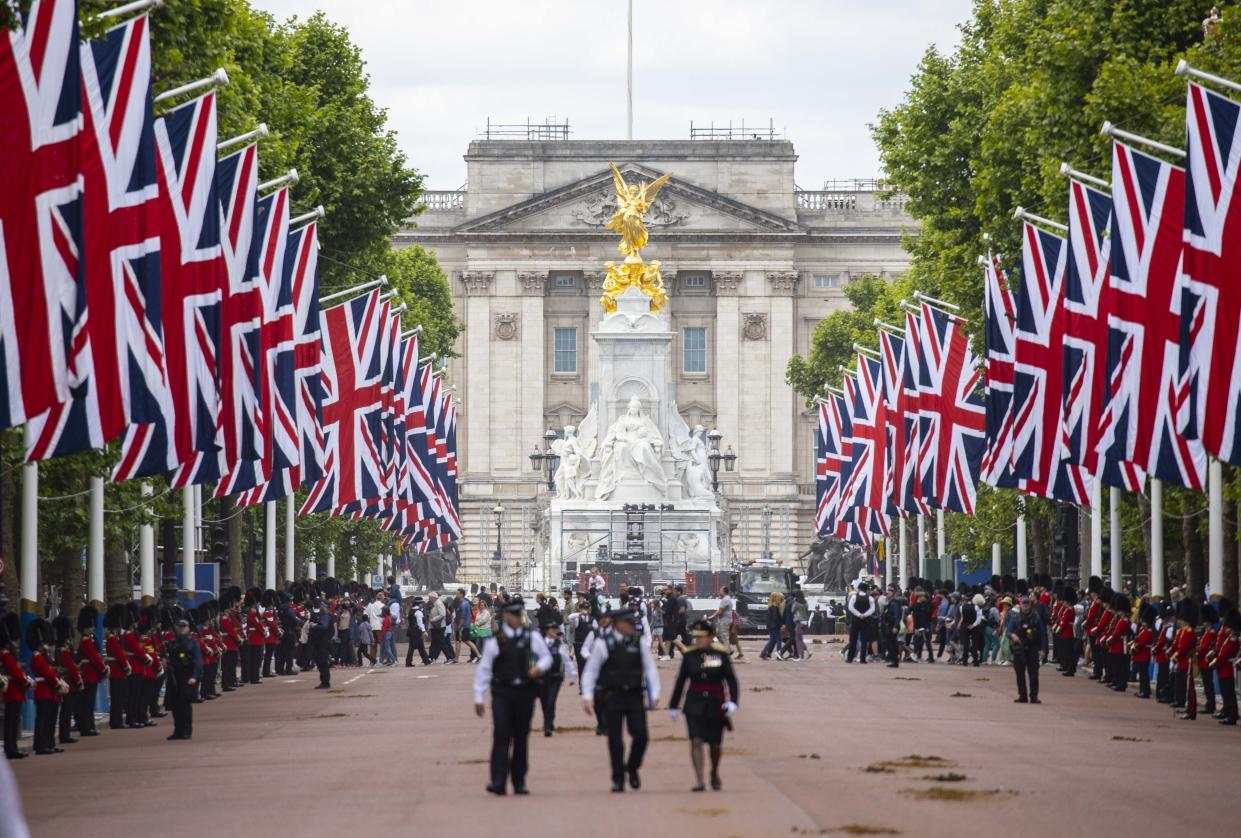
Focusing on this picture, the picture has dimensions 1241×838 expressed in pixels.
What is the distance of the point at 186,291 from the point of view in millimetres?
29266

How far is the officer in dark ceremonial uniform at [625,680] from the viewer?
2095 cm

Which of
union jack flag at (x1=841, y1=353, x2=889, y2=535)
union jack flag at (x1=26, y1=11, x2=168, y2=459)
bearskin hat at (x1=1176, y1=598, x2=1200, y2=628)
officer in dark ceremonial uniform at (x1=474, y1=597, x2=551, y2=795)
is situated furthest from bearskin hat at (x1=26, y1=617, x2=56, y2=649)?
union jack flag at (x1=841, y1=353, x2=889, y2=535)

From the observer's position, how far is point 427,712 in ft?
110

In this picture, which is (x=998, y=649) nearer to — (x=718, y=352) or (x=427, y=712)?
(x=427, y=712)

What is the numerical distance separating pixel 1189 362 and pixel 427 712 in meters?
11.9

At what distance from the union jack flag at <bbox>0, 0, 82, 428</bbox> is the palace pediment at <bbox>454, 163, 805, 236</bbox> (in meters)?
110

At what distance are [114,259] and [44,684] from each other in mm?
5295

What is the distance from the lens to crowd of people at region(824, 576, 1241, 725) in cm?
3288

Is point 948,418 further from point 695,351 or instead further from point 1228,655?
point 695,351

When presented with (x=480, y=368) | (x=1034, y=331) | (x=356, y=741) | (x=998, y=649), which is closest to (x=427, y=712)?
(x=356, y=741)

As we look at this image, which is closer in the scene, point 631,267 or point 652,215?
point 631,267

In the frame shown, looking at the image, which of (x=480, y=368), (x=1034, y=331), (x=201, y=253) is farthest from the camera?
(x=480, y=368)

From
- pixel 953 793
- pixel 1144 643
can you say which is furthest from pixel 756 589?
pixel 953 793

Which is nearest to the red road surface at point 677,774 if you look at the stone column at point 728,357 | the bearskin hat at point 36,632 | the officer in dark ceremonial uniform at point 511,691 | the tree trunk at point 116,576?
the officer in dark ceremonial uniform at point 511,691
